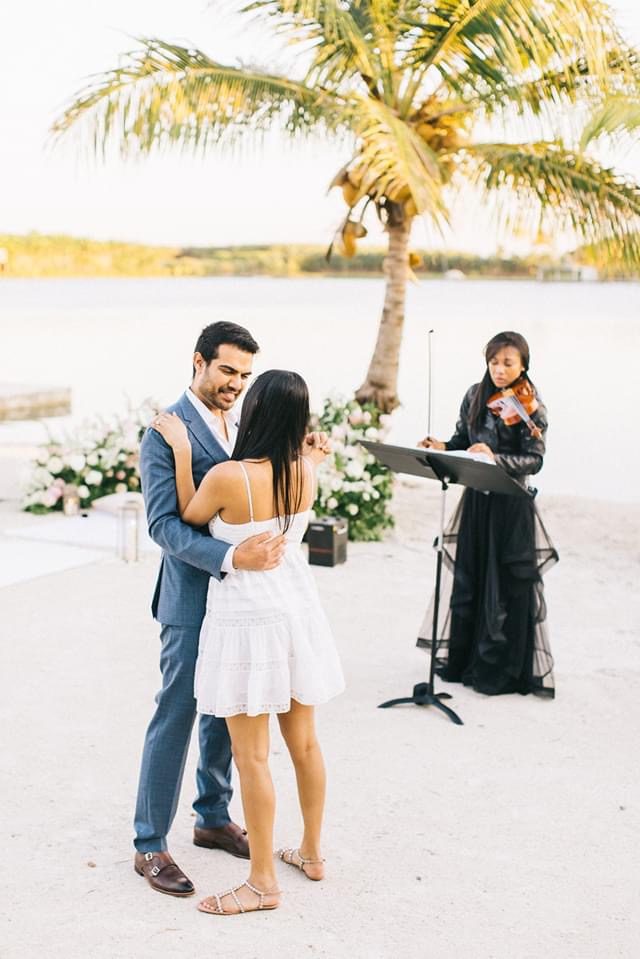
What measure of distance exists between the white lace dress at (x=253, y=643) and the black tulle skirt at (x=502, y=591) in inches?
92.0

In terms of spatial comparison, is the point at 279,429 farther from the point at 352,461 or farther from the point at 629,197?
the point at 629,197

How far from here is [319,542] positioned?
8453mm

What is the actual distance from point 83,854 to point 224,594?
47.7 inches

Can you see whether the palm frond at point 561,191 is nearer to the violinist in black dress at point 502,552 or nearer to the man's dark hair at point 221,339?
the violinist in black dress at point 502,552

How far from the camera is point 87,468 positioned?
10117 mm

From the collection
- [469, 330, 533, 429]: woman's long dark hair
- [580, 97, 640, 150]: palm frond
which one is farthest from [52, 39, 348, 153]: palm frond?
[469, 330, 533, 429]: woman's long dark hair

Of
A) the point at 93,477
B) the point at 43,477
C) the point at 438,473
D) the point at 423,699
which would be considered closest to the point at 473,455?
the point at 438,473

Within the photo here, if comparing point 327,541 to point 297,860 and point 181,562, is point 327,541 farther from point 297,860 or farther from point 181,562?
point 181,562

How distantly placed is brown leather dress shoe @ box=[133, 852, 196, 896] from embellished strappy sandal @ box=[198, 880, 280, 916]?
90 mm

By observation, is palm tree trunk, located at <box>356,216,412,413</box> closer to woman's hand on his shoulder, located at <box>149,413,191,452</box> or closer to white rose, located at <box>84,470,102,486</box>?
white rose, located at <box>84,470,102,486</box>

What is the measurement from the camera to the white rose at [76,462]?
10.0 metres

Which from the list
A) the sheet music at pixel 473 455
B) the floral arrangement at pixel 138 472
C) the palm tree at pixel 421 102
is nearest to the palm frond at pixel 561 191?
the palm tree at pixel 421 102

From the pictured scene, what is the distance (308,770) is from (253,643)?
52 cm

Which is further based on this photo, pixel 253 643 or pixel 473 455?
pixel 473 455
